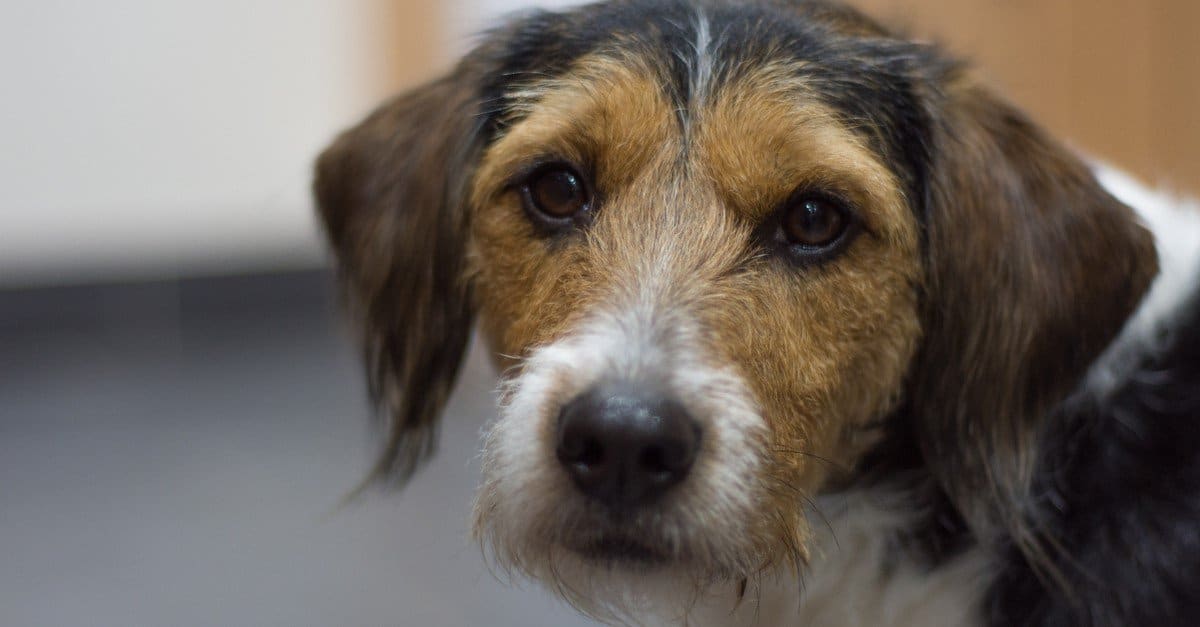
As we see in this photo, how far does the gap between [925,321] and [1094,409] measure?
0.27 m

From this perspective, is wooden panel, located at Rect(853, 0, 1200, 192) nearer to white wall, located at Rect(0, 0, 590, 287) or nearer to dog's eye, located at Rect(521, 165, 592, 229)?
white wall, located at Rect(0, 0, 590, 287)

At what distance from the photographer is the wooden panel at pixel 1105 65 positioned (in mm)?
4102

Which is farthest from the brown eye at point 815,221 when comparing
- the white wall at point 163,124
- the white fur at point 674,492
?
the white wall at point 163,124

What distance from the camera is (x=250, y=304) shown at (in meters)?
5.54

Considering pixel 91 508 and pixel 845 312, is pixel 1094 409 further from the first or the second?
pixel 91 508

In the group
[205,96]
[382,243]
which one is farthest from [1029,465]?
[205,96]

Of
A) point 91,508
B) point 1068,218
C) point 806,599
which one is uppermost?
point 1068,218

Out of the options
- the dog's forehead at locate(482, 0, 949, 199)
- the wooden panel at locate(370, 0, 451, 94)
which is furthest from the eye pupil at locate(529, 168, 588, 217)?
the wooden panel at locate(370, 0, 451, 94)

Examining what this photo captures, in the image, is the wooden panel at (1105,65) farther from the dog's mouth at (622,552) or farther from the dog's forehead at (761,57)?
the dog's mouth at (622,552)

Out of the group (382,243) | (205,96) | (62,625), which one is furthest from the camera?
(205,96)

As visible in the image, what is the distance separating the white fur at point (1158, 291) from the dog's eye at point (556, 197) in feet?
2.43

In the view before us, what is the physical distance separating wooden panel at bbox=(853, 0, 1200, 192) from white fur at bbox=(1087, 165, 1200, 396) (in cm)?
234

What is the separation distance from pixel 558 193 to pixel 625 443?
18.6 inches

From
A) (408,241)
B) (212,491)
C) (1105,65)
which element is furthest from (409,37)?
(408,241)
